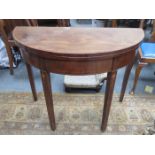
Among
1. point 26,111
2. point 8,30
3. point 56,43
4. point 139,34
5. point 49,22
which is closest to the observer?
point 56,43

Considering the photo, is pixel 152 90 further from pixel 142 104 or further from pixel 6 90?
pixel 6 90

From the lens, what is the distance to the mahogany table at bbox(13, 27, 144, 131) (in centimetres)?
84

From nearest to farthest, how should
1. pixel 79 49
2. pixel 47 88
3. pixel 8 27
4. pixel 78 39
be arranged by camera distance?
1. pixel 79 49
2. pixel 78 39
3. pixel 47 88
4. pixel 8 27

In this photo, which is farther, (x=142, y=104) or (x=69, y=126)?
(x=142, y=104)

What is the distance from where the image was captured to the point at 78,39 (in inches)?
37.9

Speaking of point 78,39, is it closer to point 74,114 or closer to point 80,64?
point 80,64

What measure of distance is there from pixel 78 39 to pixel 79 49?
0.14 m

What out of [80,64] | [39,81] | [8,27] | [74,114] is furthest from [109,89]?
[8,27]

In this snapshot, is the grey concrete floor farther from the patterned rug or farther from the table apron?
the table apron

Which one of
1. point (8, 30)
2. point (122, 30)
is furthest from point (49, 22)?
point (122, 30)

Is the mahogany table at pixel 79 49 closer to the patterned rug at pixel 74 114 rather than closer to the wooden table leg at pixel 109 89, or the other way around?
the wooden table leg at pixel 109 89

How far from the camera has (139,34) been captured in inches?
39.9
